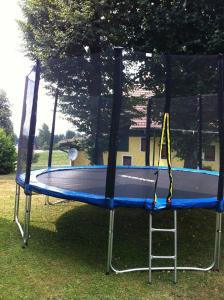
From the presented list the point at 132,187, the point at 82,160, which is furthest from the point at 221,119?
the point at 82,160

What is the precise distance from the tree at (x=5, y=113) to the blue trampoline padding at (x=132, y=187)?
10.1 m

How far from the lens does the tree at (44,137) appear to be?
444 cm

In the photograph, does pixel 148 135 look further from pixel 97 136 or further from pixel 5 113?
pixel 5 113

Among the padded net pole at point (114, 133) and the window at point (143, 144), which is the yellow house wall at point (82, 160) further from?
the padded net pole at point (114, 133)

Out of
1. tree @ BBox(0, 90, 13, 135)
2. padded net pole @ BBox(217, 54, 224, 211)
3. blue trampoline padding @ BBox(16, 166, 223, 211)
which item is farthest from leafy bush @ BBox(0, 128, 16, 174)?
padded net pole @ BBox(217, 54, 224, 211)

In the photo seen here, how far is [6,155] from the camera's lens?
8.85 m

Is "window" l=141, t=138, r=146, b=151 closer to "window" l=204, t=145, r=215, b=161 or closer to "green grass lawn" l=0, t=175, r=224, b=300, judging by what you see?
"window" l=204, t=145, r=215, b=161

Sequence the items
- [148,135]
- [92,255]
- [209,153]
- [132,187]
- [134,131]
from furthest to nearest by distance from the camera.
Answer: [148,135], [134,131], [209,153], [132,187], [92,255]

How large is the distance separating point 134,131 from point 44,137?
3.73 feet

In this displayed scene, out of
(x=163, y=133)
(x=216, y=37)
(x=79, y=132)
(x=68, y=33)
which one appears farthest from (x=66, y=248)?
(x=68, y=33)

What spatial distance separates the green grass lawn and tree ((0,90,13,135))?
10.4 m

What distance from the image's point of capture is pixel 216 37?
19.8 feet

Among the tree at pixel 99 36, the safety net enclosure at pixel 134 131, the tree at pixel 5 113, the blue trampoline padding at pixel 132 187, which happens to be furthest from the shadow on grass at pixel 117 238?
the tree at pixel 5 113

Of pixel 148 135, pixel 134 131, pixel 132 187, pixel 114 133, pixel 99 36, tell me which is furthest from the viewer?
pixel 99 36
